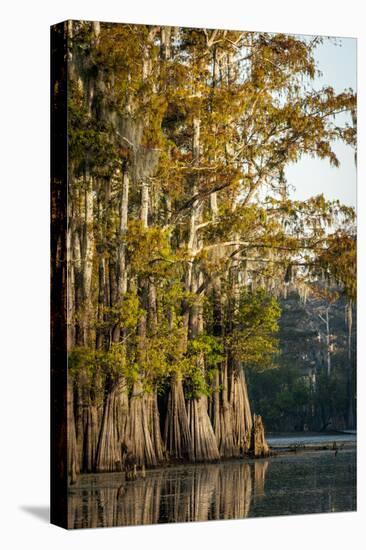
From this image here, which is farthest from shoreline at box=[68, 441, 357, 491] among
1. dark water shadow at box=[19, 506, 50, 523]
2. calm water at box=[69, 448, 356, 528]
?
dark water shadow at box=[19, 506, 50, 523]

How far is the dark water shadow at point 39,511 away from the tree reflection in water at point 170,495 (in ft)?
2.68

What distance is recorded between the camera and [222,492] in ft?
56.2

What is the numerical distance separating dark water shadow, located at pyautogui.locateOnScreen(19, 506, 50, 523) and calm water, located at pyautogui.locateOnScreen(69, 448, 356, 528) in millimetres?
855

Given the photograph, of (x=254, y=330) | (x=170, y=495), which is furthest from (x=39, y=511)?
(x=254, y=330)

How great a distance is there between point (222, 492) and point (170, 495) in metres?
0.64

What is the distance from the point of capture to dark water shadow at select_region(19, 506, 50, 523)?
17036mm

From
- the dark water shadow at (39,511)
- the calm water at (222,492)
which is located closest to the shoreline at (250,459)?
the calm water at (222,492)

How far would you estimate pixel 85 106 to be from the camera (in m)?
16.3

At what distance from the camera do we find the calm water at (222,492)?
53.5ft

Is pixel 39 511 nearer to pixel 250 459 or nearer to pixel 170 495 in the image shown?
pixel 170 495

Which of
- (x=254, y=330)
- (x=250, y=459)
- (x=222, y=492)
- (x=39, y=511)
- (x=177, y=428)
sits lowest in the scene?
(x=39, y=511)

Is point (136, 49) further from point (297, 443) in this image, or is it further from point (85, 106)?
point (297, 443)

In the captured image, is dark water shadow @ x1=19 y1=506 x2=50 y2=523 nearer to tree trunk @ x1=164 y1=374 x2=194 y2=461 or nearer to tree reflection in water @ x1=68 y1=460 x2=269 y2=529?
tree reflection in water @ x1=68 y1=460 x2=269 y2=529

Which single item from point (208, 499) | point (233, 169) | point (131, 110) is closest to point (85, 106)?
point (131, 110)
